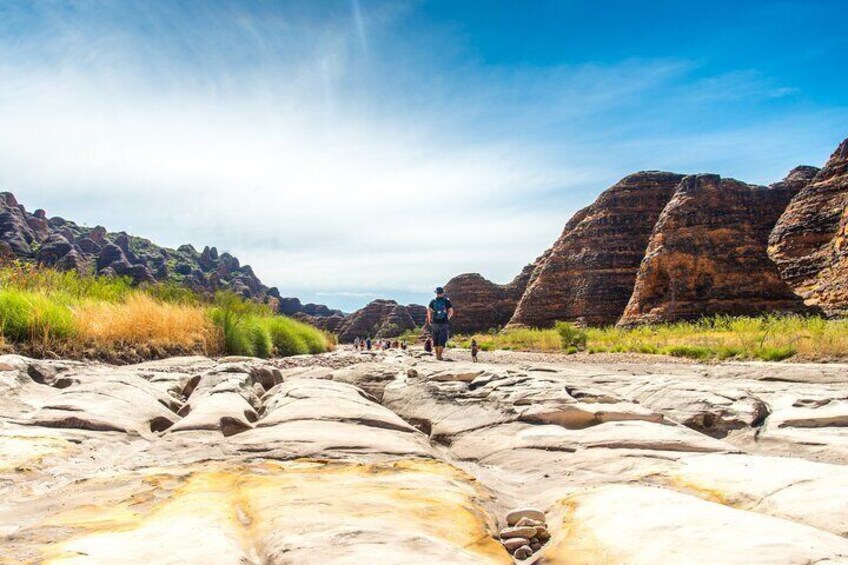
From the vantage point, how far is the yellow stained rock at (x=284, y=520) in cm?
157

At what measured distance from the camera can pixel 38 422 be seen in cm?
359

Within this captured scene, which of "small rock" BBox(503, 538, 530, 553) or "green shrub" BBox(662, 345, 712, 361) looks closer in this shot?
"small rock" BBox(503, 538, 530, 553)

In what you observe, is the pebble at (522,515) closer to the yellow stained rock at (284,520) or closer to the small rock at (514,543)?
the yellow stained rock at (284,520)

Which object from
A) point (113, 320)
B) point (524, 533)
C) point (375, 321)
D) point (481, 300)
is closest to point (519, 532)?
point (524, 533)

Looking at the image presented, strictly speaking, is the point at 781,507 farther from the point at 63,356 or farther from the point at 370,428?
the point at 63,356

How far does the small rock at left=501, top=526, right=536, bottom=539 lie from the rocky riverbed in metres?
0.05

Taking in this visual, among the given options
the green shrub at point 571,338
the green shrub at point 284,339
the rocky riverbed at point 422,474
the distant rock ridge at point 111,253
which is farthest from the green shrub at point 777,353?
the distant rock ridge at point 111,253

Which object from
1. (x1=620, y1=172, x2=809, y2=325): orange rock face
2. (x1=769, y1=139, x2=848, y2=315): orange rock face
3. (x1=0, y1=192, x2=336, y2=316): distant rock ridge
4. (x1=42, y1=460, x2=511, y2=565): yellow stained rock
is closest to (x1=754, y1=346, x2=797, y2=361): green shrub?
(x1=42, y1=460, x2=511, y2=565): yellow stained rock

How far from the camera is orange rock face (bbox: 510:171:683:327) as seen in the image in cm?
5172

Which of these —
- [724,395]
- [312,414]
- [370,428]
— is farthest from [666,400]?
[312,414]

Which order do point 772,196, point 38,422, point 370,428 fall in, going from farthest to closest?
point 772,196 < point 370,428 < point 38,422

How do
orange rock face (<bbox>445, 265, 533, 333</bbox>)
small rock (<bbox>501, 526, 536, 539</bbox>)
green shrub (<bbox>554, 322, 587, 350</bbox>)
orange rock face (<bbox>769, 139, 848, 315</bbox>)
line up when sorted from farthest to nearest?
orange rock face (<bbox>445, 265, 533, 333</bbox>), orange rock face (<bbox>769, 139, 848, 315</bbox>), green shrub (<bbox>554, 322, 587, 350</bbox>), small rock (<bbox>501, 526, 536, 539</bbox>)

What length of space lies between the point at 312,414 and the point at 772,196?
48328 mm

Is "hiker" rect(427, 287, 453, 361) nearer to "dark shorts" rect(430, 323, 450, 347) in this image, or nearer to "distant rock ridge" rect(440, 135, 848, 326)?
"dark shorts" rect(430, 323, 450, 347)
